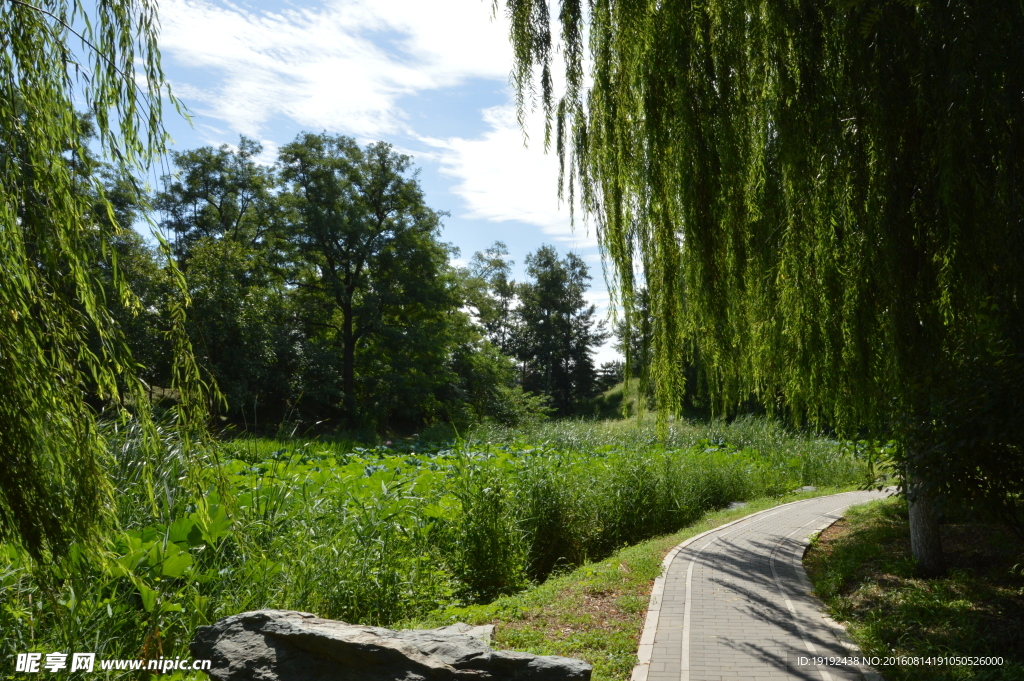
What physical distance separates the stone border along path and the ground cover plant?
1.54m

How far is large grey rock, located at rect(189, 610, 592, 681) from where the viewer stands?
12.6 ft

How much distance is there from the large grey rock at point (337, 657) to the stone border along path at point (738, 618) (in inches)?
39.8

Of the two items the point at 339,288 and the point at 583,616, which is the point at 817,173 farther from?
the point at 339,288

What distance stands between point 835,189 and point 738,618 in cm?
372

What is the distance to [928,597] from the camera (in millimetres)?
5746

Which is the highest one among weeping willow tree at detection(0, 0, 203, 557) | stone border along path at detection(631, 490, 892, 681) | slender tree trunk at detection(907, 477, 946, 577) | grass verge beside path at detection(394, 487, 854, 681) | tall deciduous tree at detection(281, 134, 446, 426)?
tall deciduous tree at detection(281, 134, 446, 426)

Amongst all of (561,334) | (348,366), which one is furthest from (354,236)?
(561,334)

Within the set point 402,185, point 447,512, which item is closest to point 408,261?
point 402,185

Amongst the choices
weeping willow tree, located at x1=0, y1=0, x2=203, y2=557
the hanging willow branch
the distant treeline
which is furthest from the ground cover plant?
the distant treeline

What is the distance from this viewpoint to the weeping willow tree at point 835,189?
3.46 meters

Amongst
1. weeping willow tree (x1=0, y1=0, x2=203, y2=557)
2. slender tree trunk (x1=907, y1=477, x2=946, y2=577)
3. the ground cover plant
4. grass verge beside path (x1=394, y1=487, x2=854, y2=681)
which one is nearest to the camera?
weeping willow tree (x1=0, y1=0, x2=203, y2=557)

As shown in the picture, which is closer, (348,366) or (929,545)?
A: (929,545)

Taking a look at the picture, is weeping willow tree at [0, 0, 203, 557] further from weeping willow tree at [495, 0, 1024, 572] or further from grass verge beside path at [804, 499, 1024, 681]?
grass verge beside path at [804, 499, 1024, 681]

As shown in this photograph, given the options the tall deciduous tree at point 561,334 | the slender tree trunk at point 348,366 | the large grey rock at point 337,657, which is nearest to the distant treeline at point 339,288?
the slender tree trunk at point 348,366
